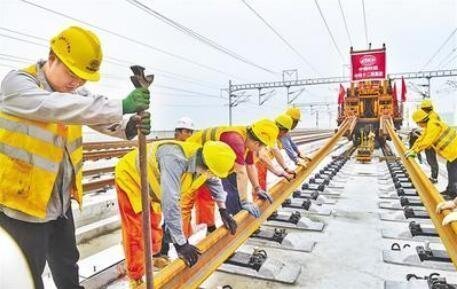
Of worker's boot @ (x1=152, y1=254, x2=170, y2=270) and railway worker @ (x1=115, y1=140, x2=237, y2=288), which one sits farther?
worker's boot @ (x1=152, y1=254, x2=170, y2=270)

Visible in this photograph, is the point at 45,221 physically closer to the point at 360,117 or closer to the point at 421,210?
the point at 421,210

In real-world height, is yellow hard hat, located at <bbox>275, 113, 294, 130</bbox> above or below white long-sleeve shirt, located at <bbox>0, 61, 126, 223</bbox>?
below

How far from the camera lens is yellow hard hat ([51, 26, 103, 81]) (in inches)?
74.0

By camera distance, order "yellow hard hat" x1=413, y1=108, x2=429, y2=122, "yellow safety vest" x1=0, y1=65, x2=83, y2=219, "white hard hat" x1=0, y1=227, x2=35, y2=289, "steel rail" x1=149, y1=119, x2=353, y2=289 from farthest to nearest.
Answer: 1. "yellow hard hat" x1=413, y1=108, x2=429, y2=122
2. "steel rail" x1=149, y1=119, x2=353, y2=289
3. "yellow safety vest" x1=0, y1=65, x2=83, y2=219
4. "white hard hat" x1=0, y1=227, x2=35, y2=289

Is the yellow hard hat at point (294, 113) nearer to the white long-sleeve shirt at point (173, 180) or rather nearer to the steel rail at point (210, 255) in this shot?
the steel rail at point (210, 255)

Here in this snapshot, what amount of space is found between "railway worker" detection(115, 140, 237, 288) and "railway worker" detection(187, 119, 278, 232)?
822mm

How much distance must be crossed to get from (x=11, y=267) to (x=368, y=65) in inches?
671

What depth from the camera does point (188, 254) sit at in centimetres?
261

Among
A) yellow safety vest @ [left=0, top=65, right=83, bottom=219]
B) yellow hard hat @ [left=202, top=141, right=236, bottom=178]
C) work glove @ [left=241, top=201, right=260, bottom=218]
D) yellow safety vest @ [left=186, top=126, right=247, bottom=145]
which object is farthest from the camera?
yellow safety vest @ [left=186, top=126, right=247, bottom=145]

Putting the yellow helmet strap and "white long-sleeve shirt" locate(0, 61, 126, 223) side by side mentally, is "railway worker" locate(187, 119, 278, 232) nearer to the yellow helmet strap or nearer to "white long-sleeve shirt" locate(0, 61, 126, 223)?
the yellow helmet strap

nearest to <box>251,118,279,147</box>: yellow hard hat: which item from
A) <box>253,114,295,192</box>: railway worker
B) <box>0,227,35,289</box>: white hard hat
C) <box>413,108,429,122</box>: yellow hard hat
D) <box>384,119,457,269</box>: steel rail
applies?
<box>253,114,295,192</box>: railway worker

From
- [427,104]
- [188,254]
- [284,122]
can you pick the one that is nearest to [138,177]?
[188,254]

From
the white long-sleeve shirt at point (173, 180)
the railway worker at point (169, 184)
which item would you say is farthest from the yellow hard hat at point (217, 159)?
the white long-sleeve shirt at point (173, 180)

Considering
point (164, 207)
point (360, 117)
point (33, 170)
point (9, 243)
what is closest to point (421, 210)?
point (164, 207)
